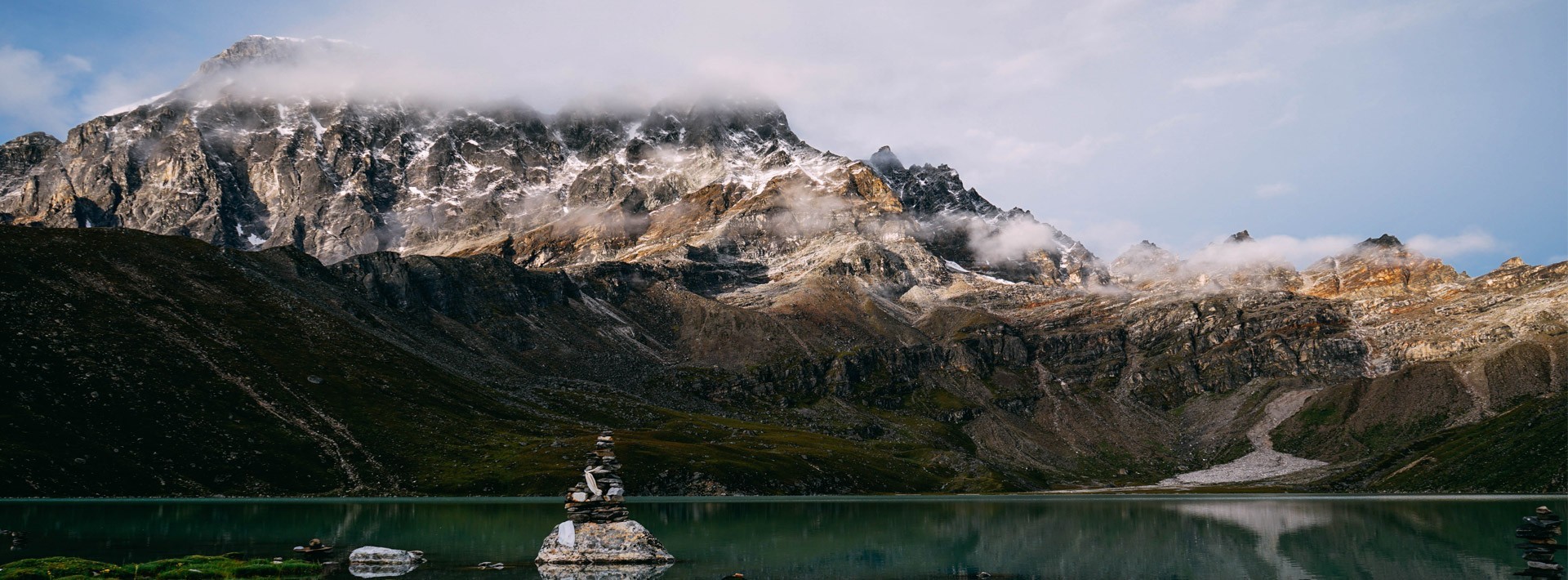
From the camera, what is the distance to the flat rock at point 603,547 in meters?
65.6

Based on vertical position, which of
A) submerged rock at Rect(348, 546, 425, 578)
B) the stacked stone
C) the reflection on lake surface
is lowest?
the reflection on lake surface

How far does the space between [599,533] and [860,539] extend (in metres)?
29.4

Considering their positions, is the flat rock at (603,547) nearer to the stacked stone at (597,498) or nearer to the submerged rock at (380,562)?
the stacked stone at (597,498)

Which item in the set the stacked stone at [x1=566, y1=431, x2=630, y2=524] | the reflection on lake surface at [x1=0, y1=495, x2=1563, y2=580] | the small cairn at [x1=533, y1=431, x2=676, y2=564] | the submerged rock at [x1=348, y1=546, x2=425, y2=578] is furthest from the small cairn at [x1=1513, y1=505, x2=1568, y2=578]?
the submerged rock at [x1=348, y1=546, x2=425, y2=578]

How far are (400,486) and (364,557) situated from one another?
13860 centimetres

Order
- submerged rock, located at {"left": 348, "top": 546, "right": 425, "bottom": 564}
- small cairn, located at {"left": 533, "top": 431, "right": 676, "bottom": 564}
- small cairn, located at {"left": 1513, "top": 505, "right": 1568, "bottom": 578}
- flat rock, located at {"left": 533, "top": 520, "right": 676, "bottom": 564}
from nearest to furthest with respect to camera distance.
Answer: small cairn, located at {"left": 1513, "top": 505, "right": 1568, "bottom": 578}
submerged rock, located at {"left": 348, "top": 546, "right": 425, "bottom": 564}
flat rock, located at {"left": 533, "top": 520, "right": 676, "bottom": 564}
small cairn, located at {"left": 533, "top": 431, "right": 676, "bottom": 564}

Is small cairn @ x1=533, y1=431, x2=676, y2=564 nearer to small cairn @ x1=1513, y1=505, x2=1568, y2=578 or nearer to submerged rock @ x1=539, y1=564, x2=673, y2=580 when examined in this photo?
submerged rock @ x1=539, y1=564, x2=673, y2=580

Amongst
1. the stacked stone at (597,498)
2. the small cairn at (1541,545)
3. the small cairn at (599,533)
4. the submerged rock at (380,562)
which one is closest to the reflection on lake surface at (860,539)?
the submerged rock at (380,562)

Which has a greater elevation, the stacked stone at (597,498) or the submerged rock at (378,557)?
the stacked stone at (597,498)

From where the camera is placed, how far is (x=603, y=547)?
66.6 meters

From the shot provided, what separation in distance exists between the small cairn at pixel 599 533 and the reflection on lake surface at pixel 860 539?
2.68 meters

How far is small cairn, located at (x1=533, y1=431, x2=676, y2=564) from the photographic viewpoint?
6600 cm

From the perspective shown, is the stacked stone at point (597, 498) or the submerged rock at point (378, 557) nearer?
the submerged rock at point (378, 557)

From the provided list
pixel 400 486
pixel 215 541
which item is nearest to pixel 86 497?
pixel 400 486
